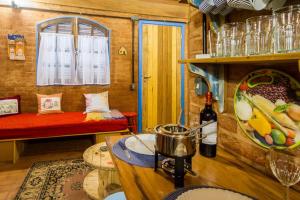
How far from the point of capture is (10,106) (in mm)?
3686

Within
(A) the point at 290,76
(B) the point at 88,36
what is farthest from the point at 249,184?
(B) the point at 88,36

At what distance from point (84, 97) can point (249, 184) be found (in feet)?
12.4

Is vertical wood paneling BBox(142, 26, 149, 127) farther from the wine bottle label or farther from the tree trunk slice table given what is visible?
the wine bottle label

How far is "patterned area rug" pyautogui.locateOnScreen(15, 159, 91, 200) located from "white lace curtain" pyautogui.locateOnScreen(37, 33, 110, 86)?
157cm

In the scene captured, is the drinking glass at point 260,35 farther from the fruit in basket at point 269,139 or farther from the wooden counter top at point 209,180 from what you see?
the wooden counter top at point 209,180

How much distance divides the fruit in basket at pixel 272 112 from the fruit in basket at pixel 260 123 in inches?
1.4

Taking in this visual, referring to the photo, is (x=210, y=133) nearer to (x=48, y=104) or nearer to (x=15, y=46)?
(x=48, y=104)

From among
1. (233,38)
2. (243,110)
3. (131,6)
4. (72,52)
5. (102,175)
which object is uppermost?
(131,6)

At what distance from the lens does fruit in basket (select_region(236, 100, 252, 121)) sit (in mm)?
1102

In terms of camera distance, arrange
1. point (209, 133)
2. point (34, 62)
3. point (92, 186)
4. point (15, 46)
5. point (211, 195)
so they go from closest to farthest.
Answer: point (211, 195)
point (209, 133)
point (92, 186)
point (15, 46)
point (34, 62)

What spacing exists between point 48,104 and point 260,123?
3.64 meters

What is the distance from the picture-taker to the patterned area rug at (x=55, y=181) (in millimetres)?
2328

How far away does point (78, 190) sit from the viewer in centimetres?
244

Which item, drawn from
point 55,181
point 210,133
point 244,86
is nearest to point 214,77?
point 244,86
